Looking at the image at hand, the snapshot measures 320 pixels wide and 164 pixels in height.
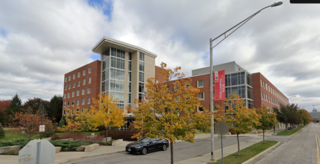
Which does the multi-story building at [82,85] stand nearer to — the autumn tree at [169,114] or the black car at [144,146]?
the black car at [144,146]

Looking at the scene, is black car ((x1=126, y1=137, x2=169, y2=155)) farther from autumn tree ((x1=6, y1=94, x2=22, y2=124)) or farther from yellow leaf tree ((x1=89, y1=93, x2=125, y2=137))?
autumn tree ((x1=6, y1=94, x2=22, y2=124))

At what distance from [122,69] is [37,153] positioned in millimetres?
43296

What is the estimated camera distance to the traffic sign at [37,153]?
143 inches

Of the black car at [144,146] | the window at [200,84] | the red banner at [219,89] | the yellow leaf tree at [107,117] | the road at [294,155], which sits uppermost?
the window at [200,84]

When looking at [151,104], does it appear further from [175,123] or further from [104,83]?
[104,83]

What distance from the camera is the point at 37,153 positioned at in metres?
3.75

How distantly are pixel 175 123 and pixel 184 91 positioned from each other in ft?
5.46

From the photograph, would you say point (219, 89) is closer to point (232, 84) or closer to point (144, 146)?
point (144, 146)

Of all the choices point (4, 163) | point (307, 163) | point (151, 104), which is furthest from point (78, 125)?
point (307, 163)

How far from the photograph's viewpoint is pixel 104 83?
45.8 meters

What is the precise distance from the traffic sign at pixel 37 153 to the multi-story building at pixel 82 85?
42263 mm

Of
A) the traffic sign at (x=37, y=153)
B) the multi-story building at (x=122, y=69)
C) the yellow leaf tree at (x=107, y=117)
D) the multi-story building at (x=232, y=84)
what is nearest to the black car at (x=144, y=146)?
the yellow leaf tree at (x=107, y=117)

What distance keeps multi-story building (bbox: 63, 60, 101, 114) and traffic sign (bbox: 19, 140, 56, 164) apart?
4226 cm

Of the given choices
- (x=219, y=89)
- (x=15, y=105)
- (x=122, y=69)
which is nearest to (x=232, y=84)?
(x=122, y=69)
